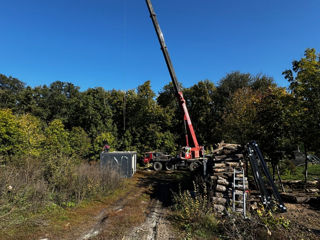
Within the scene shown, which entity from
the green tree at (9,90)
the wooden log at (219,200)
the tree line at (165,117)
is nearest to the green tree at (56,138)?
the tree line at (165,117)

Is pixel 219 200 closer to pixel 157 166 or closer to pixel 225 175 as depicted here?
pixel 225 175

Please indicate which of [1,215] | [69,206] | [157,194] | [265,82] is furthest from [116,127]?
[265,82]

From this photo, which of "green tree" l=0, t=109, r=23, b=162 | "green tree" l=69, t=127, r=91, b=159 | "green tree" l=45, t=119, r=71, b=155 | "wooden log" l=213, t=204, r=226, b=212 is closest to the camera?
"wooden log" l=213, t=204, r=226, b=212

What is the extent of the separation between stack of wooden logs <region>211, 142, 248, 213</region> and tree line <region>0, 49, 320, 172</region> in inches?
77.0

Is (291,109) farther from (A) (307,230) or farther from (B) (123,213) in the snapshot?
(B) (123,213)

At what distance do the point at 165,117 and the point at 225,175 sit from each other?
42.8 feet

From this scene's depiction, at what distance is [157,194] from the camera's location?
8.14m

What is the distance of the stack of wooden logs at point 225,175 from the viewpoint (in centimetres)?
543

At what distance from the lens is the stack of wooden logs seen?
5.43 meters

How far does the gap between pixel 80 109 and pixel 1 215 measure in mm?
14006

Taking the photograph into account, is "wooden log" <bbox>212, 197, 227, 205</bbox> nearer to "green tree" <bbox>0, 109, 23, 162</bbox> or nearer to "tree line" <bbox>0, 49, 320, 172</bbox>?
"tree line" <bbox>0, 49, 320, 172</bbox>

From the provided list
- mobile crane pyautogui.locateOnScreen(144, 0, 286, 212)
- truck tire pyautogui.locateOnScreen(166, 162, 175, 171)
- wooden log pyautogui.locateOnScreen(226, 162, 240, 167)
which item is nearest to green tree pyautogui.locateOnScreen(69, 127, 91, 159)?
mobile crane pyautogui.locateOnScreen(144, 0, 286, 212)

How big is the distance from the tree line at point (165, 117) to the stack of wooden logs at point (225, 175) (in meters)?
1.96

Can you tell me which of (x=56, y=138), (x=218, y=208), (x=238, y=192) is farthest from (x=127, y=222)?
(x=56, y=138)
